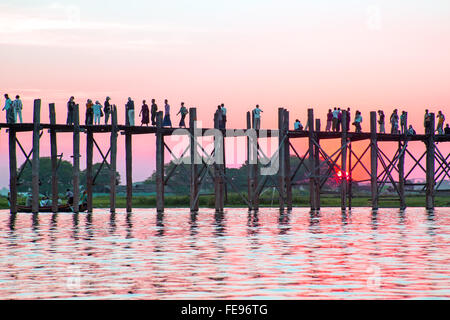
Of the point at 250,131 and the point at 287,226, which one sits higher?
the point at 250,131

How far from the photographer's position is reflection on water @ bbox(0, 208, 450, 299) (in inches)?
641

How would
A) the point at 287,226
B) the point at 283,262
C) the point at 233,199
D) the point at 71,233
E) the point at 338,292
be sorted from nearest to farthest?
1. the point at 338,292
2. the point at 283,262
3. the point at 71,233
4. the point at 287,226
5. the point at 233,199

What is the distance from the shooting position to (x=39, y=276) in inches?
722

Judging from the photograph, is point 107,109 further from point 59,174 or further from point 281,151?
point 59,174

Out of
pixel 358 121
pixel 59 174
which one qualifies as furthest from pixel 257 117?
pixel 59 174

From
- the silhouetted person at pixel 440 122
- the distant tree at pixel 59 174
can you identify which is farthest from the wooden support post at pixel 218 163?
the distant tree at pixel 59 174

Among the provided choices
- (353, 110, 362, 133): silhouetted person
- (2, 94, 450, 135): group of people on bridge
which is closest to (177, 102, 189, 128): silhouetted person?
(2, 94, 450, 135): group of people on bridge

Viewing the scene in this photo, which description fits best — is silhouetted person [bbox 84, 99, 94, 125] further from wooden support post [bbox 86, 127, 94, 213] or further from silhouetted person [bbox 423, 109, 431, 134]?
silhouetted person [bbox 423, 109, 431, 134]

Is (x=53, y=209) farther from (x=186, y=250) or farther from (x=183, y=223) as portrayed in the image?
(x=186, y=250)

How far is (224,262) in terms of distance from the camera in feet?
68.8

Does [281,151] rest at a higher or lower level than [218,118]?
lower
